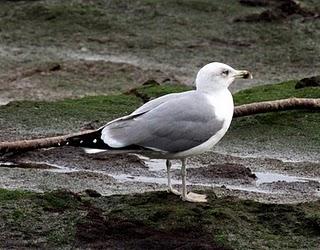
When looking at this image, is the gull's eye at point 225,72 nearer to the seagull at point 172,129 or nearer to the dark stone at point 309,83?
the seagull at point 172,129

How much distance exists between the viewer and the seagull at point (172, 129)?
304 inches

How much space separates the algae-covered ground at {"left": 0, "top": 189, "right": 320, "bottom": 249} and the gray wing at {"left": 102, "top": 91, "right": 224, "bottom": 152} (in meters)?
0.42

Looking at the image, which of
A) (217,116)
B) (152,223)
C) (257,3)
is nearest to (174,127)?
(217,116)

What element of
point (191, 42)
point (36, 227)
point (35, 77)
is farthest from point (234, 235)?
point (191, 42)

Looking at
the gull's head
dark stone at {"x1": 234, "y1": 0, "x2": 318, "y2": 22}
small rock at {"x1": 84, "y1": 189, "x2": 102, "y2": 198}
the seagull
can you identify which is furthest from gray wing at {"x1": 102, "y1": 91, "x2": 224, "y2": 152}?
dark stone at {"x1": 234, "y1": 0, "x2": 318, "y2": 22}

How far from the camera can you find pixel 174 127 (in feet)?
25.7

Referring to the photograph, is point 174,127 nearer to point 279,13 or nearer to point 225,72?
point 225,72

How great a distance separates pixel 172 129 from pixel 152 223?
740mm

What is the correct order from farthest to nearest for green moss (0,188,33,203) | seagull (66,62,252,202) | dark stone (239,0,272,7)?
dark stone (239,0,272,7) → green moss (0,188,33,203) → seagull (66,62,252,202)

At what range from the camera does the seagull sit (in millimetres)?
7715

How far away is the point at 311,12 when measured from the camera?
1928 cm

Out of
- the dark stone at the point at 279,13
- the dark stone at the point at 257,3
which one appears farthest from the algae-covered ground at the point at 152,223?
the dark stone at the point at 257,3

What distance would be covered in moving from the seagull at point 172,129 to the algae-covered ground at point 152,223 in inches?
14.4

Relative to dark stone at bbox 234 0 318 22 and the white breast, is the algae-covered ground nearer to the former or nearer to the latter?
the white breast
